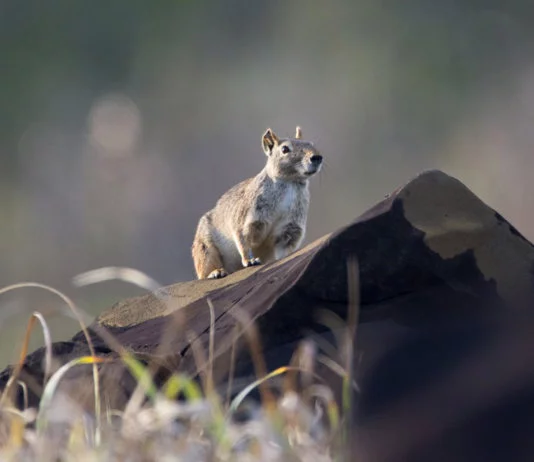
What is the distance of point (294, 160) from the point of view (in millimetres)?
9555

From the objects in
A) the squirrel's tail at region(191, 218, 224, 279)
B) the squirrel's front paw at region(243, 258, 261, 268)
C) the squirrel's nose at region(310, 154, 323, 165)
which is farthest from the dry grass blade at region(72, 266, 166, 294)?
the squirrel's nose at region(310, 154, 323, 165)

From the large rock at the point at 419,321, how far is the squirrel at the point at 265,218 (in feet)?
13.6

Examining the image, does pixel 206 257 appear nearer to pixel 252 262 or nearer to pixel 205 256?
pixel 205 256

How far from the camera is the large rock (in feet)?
14.2

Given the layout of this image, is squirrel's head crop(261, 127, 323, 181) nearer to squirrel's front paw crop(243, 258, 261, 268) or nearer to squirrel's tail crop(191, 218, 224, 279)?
squirrel's tail crop(191, 218, 224, 279)

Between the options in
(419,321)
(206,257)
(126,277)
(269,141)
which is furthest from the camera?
Result: (269,141)

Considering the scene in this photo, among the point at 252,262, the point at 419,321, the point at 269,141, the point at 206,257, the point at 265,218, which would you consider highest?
the point at 269,141

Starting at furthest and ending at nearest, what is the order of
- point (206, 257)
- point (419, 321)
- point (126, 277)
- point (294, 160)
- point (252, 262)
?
1. point (294, 160)
2. point (206, 257)
3. point (252, 262)
4. point (419, 321)
5. point (126, 277)

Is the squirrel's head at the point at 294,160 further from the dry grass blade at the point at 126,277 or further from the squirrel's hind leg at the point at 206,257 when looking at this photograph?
the dry grass blade at the point at 126,277

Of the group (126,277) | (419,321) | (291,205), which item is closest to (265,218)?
(291,205)

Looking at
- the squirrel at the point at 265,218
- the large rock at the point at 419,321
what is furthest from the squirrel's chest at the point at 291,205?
the large rock at the point at 419,321

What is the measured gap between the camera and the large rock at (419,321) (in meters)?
4.34

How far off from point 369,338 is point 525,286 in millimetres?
656

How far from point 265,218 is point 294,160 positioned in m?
0.55
